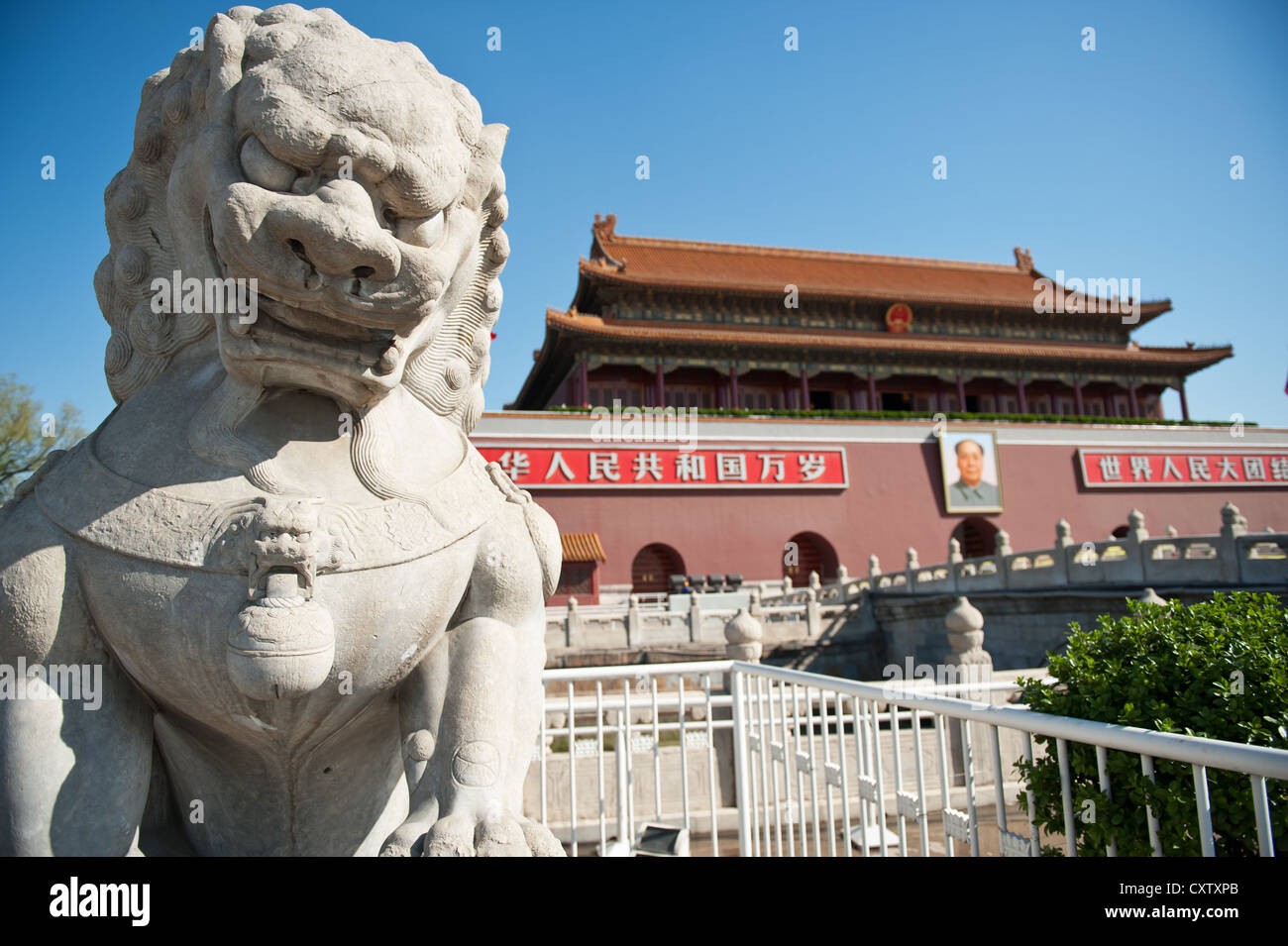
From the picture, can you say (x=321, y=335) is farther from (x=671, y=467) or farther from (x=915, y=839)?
(x=671, y=467)

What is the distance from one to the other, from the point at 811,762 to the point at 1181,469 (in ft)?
69.5

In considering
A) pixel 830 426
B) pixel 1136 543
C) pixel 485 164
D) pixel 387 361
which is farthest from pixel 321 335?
pixel 830 426

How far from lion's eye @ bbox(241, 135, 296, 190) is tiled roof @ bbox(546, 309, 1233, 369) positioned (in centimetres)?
1665

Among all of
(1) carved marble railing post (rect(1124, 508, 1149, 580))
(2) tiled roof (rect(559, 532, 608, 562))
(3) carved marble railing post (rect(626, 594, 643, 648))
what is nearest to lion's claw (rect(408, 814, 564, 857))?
(3) carved marble railing post (rect(626, 594, 643, 648))

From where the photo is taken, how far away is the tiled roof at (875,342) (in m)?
18.2

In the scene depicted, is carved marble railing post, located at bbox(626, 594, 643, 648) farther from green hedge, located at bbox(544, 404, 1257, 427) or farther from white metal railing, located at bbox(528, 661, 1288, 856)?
green hedge, located at bbox(544, 404, 1257, 427)

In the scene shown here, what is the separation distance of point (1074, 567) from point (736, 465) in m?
7.57

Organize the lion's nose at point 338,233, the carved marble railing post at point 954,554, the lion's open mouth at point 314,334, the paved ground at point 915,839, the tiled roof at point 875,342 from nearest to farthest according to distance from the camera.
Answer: the lion's nose at point 338,233
the lion's open mouth at point 314,334
the paved ground at point 915,839
the carved marble railing post at point 954,554
the tiled roof at point 875,342

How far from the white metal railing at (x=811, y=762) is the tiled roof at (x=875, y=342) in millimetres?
10673

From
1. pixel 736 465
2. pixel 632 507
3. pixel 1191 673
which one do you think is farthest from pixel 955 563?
pixel 1191 673

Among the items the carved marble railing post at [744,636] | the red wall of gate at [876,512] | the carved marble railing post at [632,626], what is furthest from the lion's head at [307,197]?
the red wall of gate at [876,512]

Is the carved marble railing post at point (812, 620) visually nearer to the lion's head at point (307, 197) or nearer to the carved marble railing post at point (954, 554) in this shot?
the carved marble railing post at point (954, 554)

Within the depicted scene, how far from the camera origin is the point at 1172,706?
2342 mm
